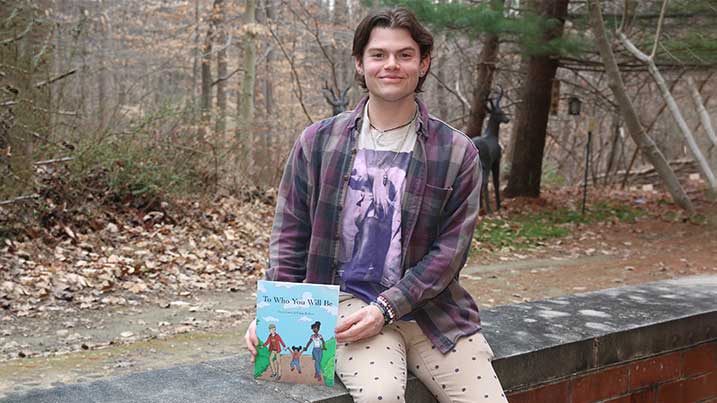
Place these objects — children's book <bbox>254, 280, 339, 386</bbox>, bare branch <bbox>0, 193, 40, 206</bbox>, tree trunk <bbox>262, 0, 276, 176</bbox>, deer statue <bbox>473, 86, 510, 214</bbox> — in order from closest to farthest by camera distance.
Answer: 1. children's book <bbox>254, 280, 339, 386</bbox>
2. bare branch <bbox>0, 193, 40, 206</bbox>
3. deer statue <bbox>473, 86, 510, 214</bbox>
4. tree trunk <bbox>262, 0, 276, 176</bbox>

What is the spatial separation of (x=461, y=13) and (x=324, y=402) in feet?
Answer: 32.6

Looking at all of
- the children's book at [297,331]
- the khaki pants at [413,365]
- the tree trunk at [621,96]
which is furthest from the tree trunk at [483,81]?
the children's book at [297,331]

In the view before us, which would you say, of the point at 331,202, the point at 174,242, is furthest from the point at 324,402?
the point at 174,242

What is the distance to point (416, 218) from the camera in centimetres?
250

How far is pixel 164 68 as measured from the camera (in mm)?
23266

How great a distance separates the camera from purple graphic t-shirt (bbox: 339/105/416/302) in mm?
2504

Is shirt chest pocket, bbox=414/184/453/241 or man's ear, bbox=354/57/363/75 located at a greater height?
man's ear, bbox=354/57/363/75

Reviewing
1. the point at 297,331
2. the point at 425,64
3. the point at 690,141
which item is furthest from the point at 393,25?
the point at 690,141

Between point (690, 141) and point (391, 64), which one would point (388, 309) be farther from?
point (690, 141)

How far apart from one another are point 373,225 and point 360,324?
0.31 m

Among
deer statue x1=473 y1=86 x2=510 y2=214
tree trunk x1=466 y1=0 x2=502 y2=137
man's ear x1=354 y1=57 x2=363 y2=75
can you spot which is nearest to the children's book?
man's ear x1=354 y1=57 x2=363 y2=75

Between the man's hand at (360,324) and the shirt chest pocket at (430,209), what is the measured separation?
289 millimetres

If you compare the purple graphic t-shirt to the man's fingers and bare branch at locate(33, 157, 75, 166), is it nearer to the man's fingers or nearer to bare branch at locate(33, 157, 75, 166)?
the man's fingers

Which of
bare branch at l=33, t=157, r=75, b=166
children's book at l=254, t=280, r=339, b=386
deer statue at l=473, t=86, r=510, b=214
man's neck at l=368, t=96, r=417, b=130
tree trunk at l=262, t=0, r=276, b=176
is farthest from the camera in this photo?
tree trunk at l=262, t=0, r=276, b=176
